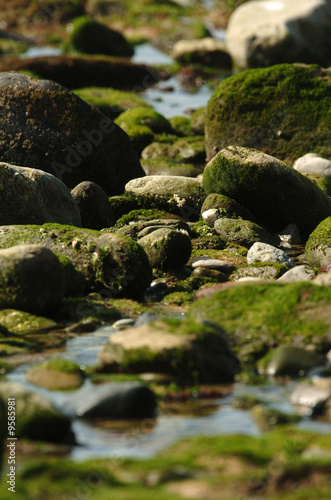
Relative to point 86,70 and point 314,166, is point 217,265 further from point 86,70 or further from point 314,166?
point 86,70

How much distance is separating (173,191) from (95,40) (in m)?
26.6

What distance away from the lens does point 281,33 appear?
31297 mm

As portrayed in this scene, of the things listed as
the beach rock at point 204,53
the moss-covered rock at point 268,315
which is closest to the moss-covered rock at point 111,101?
the beach rock at point 204,53

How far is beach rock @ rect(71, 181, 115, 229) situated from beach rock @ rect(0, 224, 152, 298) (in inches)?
111

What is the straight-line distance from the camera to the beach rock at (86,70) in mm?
34956

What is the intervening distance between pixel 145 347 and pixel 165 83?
30.8m

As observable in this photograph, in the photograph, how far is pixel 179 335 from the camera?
7812 mm

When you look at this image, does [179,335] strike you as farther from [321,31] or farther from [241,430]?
[321,31]

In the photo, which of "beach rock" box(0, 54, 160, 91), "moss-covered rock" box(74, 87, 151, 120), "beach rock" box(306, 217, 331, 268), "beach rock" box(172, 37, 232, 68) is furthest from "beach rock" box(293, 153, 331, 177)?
"beach rock" box(172, 37, 232, 68)

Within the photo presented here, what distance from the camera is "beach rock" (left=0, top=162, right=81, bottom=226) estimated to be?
13.1m

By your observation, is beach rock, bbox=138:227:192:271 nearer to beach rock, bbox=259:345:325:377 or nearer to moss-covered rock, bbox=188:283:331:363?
moss-covered rock, bbox=188:283:331:363

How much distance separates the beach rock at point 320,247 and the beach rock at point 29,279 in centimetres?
480

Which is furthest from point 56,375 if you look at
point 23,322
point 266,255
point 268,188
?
point 268,188

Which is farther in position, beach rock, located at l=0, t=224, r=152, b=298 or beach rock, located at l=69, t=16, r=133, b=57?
beach rock, located at l=69, t=16, r=133, b=57
